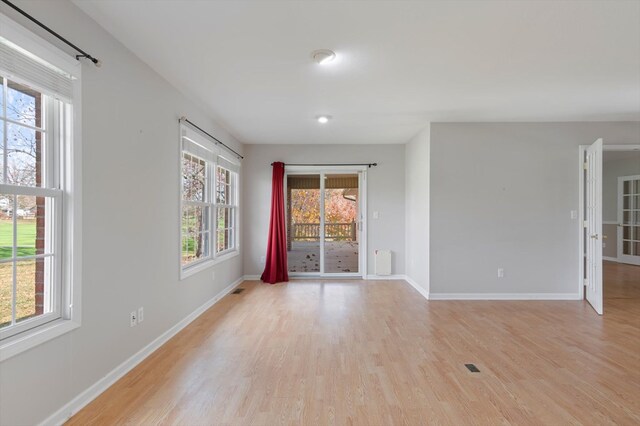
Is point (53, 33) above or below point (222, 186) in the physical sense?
above

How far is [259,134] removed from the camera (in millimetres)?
4980

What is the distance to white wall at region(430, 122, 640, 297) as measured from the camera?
4.30 m

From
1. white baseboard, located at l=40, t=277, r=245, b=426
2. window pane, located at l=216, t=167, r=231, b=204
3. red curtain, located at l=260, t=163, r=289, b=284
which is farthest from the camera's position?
red curtain, located at l=260, t=163, r=289, b=284

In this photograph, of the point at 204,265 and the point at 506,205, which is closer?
the point at 204,265

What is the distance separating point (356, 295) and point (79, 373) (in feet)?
11.0

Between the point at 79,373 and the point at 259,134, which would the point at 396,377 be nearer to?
the point at 79,373

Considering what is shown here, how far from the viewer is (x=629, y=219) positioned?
7.19 meters

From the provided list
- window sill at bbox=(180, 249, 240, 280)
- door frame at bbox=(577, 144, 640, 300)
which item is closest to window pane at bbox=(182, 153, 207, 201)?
window sill at bbox=(180, 249, 240, 280)

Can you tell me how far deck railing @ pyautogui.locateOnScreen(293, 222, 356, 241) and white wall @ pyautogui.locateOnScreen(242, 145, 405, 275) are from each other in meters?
0.50

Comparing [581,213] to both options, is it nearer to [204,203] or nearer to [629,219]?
[629,219]

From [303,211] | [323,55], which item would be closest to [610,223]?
[303,211]

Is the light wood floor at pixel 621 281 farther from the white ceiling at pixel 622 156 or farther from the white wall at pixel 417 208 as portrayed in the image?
the white wall at pixel 417 208

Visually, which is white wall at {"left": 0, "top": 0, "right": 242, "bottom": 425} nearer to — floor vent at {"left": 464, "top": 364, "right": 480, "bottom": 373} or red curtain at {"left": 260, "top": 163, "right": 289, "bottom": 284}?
red curtain at {"left": 260, "top": 163, "right": 289, "bottom": 284}

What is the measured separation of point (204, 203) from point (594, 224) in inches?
196
